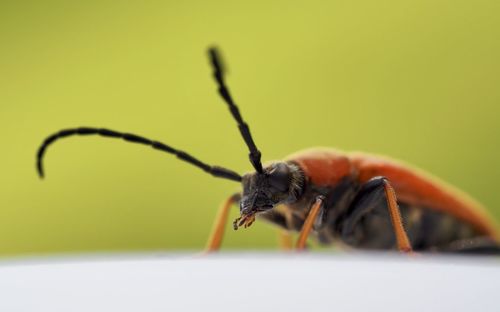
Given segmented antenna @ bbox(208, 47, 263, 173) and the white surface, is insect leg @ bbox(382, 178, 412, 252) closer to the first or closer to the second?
segmented antenna @ bbox(208, 47, 263, 173)

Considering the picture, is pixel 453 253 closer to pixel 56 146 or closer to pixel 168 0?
pixel 56 146

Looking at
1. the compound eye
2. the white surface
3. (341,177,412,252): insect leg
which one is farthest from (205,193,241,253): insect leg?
the white surface

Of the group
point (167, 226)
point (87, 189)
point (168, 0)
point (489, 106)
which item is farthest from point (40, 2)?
point (489, 106)

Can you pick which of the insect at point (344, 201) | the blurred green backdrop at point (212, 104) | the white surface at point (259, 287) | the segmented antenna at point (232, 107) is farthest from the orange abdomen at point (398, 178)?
the blurred green backdrop at point (212, 104)

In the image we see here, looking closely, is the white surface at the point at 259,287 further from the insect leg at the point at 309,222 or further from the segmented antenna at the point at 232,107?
the insect leg at the point at 309,222

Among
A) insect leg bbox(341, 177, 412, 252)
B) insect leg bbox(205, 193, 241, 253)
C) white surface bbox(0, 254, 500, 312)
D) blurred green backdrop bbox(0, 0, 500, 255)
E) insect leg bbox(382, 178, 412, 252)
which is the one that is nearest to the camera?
white surface bbox(0, 254, 500, 312)

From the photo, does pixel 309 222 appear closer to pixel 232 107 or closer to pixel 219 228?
pixel 232 107
